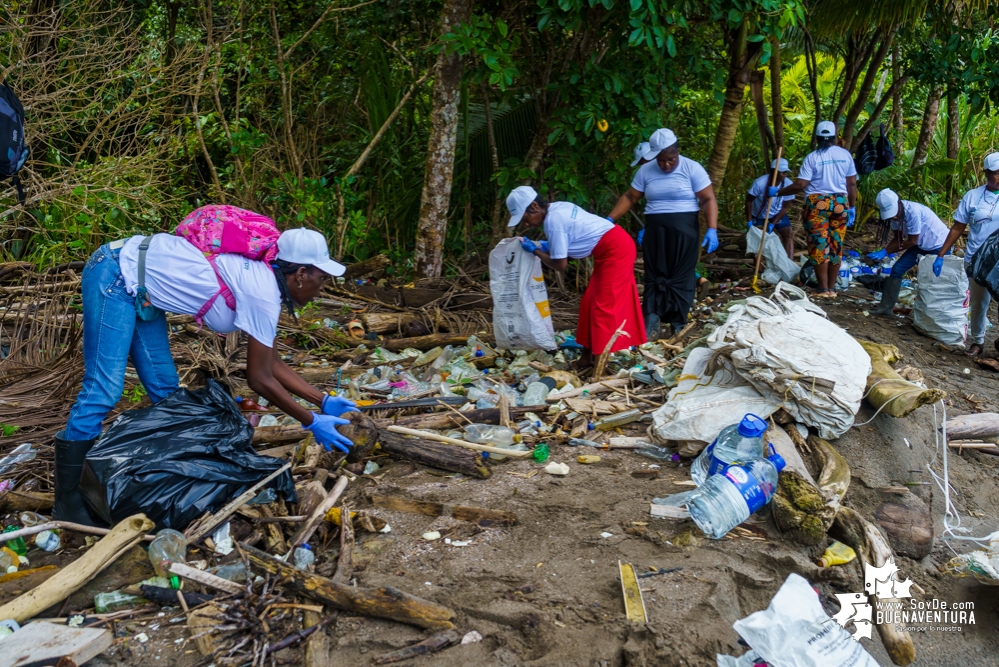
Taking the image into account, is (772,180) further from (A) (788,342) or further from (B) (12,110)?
(B) (12,110)

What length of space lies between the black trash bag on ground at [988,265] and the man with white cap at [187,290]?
17.3 ft

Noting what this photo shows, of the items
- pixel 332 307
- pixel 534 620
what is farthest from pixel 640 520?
pixel 332 307

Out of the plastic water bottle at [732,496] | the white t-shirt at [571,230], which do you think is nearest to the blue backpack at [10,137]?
the white t-shirt at [571,230]

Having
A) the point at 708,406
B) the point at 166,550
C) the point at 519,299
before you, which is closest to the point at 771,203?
the point at 519,299

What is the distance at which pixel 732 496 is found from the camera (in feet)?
11.3

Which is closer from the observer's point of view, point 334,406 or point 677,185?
point 334,406

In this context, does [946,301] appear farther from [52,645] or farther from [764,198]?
[52,645]

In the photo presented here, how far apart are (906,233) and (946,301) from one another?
0.93 meters

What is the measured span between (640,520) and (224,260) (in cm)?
219

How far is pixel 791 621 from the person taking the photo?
7.72 ft

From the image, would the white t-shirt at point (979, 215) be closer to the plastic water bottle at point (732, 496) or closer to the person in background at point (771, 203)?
the person in background at point (771, 203)

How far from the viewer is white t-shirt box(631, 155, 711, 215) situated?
19.4 ft

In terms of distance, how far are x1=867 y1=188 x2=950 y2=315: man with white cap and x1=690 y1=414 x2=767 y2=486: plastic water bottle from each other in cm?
438

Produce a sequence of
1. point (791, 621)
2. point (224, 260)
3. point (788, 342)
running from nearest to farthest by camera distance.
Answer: point (791, 621) → point (224, 260) → point (788, 342)
